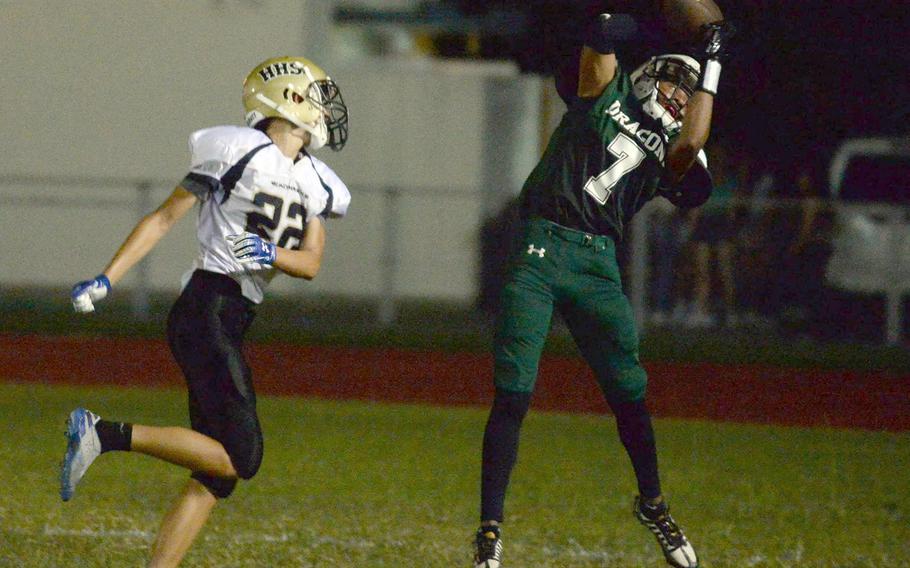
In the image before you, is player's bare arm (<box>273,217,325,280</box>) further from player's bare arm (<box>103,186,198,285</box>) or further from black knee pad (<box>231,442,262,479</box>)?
black knee pad (<box>231,442,262,479</box>)

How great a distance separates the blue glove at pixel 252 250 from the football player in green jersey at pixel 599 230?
3.04 ft

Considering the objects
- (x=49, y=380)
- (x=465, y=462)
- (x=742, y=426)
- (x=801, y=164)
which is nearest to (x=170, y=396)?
(x=49, y=380)

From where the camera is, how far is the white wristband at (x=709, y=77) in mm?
5230

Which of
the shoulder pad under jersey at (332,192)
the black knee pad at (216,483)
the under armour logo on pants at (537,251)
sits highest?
the shoulder pad under jersey at (332,192)

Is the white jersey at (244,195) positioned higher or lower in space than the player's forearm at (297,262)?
higher

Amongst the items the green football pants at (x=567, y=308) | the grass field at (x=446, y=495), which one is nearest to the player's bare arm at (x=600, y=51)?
the green football pants at (x=567, y=308)

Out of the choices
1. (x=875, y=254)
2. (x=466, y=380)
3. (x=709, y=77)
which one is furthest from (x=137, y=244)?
(x=875, y=254)

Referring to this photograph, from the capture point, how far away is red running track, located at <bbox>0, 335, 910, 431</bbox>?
10.6 metres

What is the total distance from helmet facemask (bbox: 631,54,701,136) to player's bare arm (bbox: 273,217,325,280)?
4.02 ft

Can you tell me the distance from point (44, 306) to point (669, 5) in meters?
11.5

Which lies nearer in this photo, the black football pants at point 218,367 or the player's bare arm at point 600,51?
the black football pants at point 218,367

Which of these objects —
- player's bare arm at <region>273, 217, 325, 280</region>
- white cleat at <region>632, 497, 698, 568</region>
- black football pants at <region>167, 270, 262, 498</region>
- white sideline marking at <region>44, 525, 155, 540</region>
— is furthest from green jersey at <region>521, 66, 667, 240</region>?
white sideline marking at <region>44, 525, 155, 540</region>

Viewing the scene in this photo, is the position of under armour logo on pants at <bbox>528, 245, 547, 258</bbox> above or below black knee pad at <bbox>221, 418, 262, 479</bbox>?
above

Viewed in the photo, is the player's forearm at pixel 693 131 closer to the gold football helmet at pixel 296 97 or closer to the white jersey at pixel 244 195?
the gold football helmet at pixel 296 97
